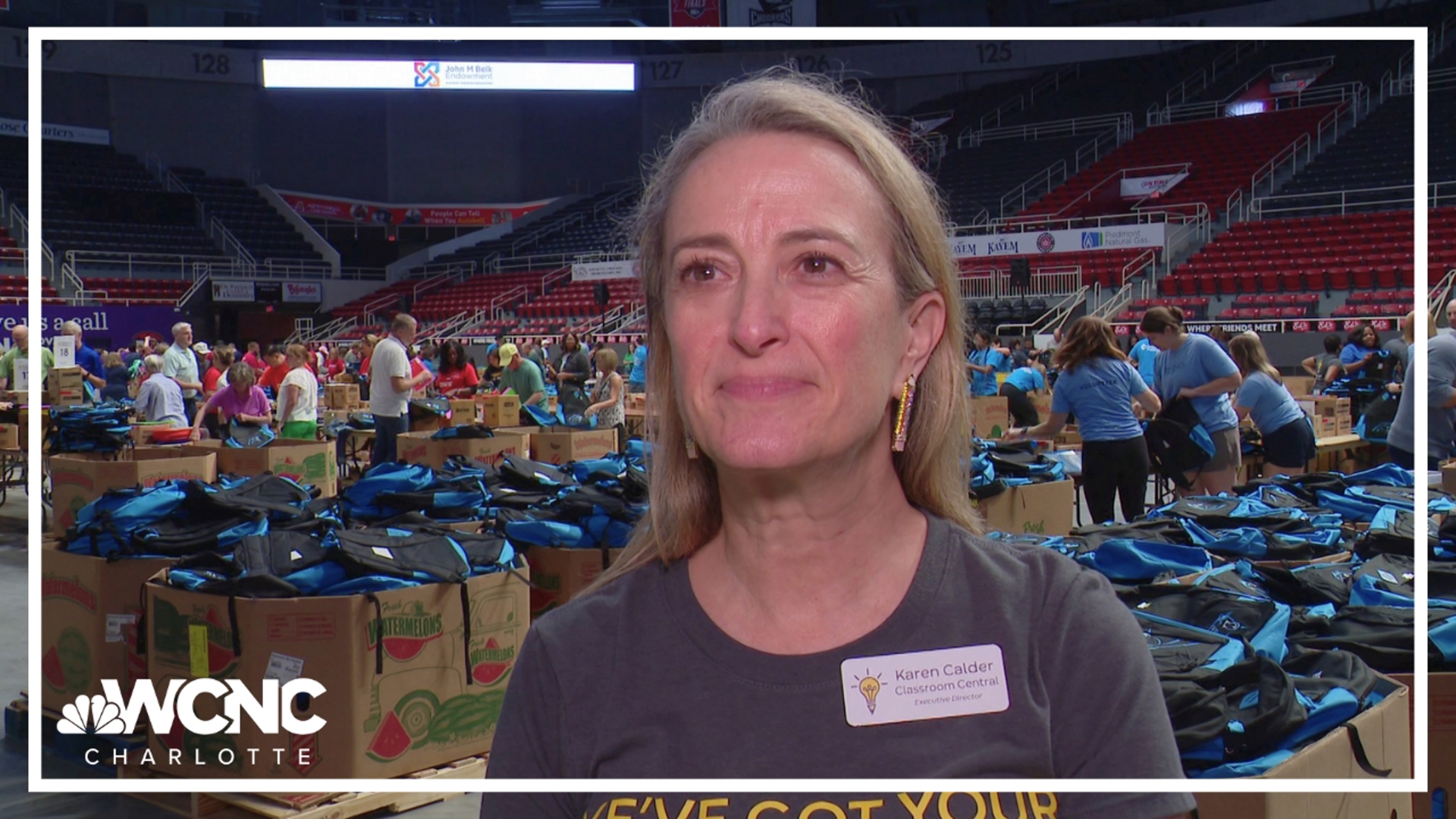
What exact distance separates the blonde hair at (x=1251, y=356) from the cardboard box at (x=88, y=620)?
3.91m

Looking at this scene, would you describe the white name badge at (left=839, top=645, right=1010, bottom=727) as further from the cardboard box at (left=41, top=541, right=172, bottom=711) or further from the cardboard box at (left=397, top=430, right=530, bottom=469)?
the cardboard box at (left=397, top=430, right=530, bottom=469)

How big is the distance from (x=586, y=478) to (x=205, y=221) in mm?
19701

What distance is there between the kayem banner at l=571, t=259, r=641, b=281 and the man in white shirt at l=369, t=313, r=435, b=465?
0.98m

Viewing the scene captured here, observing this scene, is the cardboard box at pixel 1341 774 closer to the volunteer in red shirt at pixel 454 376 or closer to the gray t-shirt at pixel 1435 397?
the gray t-shirt at pixel 1435 397

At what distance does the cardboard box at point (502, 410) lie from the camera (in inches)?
300

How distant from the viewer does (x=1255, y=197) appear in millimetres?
13672

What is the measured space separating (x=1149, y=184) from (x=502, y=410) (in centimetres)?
1089

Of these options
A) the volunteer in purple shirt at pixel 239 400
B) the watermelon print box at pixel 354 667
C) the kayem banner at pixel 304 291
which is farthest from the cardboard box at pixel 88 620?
the kayem banner at pixel 304 291

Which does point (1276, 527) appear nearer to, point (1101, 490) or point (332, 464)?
point (1101, 490)

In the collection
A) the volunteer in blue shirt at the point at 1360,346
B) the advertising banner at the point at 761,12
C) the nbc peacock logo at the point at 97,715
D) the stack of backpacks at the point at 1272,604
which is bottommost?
the nbc peacock logo at the point at 97,715

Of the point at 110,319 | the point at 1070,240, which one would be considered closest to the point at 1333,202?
the point at 1070,240

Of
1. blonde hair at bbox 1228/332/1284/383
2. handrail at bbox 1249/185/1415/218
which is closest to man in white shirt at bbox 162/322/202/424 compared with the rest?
blonde hair at bbox 1228/332/1284/383

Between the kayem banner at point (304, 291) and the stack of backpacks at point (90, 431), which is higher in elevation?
the kayem banner at point (304, 291)

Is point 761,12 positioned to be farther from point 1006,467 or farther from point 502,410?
point 502,410
